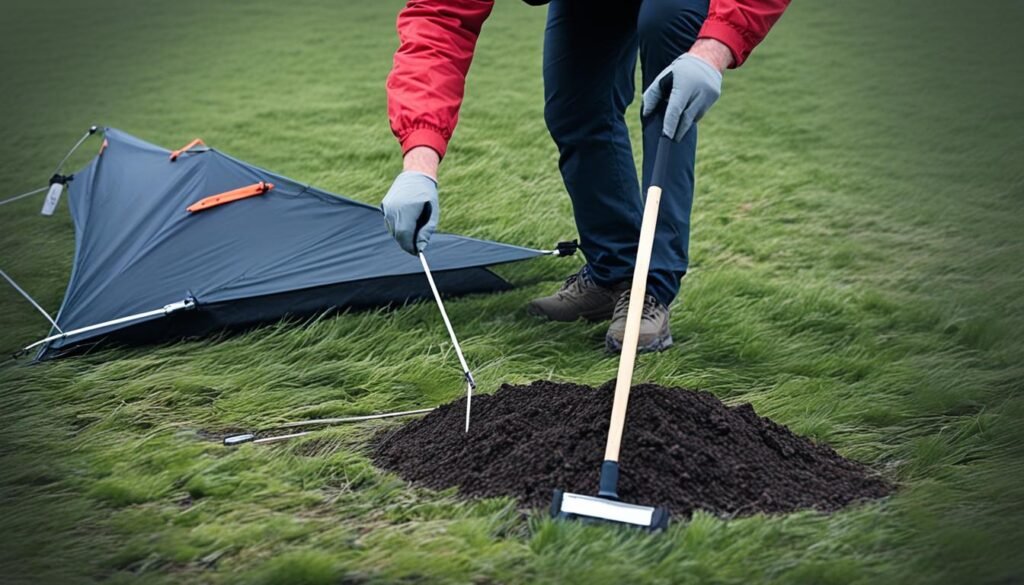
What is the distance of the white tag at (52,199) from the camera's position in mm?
4246

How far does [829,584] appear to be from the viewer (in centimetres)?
202

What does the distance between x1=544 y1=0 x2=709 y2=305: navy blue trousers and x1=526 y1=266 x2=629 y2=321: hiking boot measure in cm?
3

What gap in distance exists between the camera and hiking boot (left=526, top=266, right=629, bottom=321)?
11.8ft

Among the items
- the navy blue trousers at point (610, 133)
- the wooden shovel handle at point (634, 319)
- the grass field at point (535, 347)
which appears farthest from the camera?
the navy blue trousers at point (610, 133)

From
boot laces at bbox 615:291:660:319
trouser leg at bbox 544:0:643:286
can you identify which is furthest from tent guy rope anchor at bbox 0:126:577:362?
boot laces at bbox 615:291:660:319

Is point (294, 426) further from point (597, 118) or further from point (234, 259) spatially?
point (597, 118)

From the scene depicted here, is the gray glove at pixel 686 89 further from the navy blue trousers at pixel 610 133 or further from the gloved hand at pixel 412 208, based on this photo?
the gloved hand at pixel 412 208

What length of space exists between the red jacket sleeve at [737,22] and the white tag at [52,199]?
256 centimetres

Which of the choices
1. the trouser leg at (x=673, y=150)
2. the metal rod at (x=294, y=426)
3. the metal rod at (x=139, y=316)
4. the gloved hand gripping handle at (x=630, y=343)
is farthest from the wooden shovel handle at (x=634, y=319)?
the metal rod at (x=139, y=316)

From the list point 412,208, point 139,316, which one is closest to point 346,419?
point 412,208

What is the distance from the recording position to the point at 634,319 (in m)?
2.41

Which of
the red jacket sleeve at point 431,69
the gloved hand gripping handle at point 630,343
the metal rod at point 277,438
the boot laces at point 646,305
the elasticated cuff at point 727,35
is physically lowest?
the metal rod at point 277,438

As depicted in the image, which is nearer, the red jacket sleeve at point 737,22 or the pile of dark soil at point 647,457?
the pile of dark soil at point 647,457

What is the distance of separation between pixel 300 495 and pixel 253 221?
146cm
